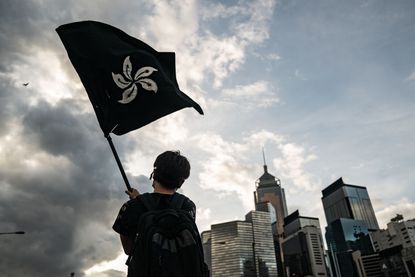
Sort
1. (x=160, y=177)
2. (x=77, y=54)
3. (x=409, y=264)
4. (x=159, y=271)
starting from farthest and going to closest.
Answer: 1. (x=409, y=264)
2. (x=77, y=54)
3. (x=160, y=177)
4. (x=159, y=271)

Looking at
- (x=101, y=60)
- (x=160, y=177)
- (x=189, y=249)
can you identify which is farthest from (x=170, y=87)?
(x=189, y=249)

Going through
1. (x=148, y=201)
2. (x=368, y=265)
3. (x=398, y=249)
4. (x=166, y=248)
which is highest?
(x=398, y=249)

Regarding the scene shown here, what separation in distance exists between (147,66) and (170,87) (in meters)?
0.51

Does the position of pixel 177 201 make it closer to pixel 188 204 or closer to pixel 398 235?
pixel 188 204

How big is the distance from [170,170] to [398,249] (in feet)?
596

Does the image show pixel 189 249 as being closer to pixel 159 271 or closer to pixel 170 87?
pixel 159 271

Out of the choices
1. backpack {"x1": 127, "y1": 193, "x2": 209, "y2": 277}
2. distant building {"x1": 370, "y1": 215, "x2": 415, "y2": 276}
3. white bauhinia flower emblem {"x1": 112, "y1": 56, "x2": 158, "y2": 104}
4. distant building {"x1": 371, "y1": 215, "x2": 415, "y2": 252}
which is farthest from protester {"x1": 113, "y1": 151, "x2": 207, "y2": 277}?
distant building {"x1": 371, "y1": 215, "x2": 415, "y2": 252}

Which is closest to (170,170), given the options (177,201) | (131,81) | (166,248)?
(177,201)

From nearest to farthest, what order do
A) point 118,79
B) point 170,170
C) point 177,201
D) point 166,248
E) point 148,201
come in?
point 166,248, point 148,201, point 177,201, point 170,170, point 118,79

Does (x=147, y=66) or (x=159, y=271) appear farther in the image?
(x=147, y=66)

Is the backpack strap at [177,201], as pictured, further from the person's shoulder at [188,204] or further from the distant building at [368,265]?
the distant building at [368,265]

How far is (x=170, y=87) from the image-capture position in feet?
17.3

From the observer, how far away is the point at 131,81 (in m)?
5.09

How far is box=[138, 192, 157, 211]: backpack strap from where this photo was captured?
10.9 feet
